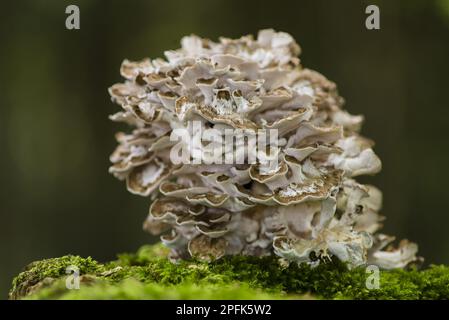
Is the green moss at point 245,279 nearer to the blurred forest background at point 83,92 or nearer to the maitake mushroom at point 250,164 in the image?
the maitake mushroom at point 250,164

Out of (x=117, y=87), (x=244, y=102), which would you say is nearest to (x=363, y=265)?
(x=244, y=102)

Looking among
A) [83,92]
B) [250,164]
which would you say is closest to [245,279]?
[250,164]

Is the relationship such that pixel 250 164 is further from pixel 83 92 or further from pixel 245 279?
pixel 83 92

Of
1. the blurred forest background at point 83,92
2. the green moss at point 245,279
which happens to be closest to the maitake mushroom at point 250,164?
the green moss at point 245,279

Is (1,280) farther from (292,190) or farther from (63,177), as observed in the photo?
(292,190)

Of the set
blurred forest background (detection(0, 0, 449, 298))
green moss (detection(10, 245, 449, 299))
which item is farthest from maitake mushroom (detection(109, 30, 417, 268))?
Result: blurred forest background (detection(0, 0, 449, 298))

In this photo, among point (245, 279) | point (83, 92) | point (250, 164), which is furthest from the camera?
point (83, 92)

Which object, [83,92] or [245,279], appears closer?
[245,279]
